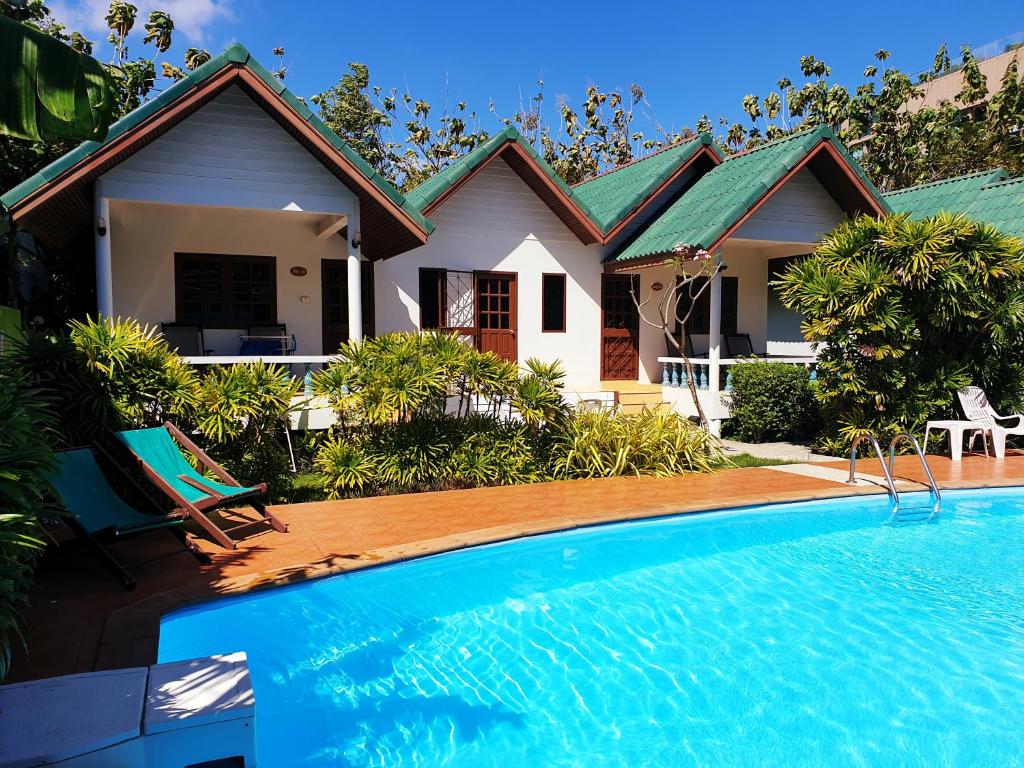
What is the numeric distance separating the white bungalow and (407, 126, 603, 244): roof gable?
1.7 inches

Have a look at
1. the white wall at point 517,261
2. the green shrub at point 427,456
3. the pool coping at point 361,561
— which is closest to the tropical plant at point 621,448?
the green shrub at point 427,456

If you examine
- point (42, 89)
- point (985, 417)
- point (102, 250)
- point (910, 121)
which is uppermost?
point (910, 121)

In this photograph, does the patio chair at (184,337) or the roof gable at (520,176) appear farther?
the roof gable at (520,176)

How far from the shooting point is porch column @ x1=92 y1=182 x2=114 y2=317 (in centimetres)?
1050

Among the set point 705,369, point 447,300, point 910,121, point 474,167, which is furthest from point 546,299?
point 910,121

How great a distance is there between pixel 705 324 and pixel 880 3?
16.9 metres

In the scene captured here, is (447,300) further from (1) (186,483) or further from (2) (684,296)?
(1) (186,483)

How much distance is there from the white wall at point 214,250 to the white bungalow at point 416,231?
27mm

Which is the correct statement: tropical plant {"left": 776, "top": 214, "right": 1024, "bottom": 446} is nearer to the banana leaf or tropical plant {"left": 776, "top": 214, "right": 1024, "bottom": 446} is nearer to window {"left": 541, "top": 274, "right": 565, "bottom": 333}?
window {"left": 541, "top": 274, "right": 565, "bottom": 333}

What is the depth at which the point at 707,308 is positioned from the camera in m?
17.4

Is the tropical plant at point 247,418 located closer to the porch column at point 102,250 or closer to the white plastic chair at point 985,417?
the porch column at point 102,250

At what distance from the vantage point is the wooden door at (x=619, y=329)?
16734 mm

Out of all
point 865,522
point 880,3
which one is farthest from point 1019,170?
point 865,522

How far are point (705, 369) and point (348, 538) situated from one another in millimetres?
9859
